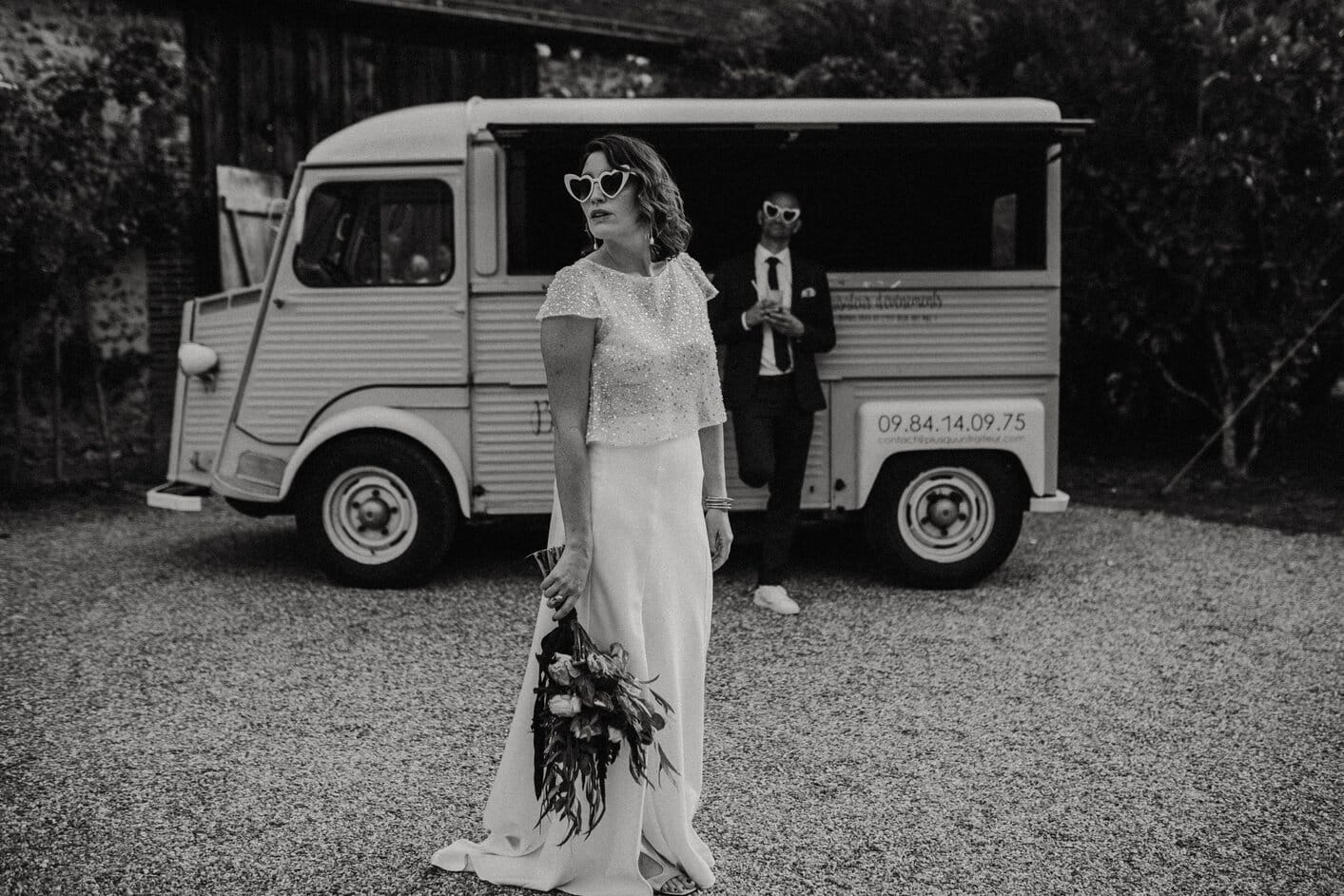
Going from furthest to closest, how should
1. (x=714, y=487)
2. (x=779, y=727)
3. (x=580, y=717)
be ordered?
(x=779, y=727) < (x=714, y=487) < (x=580, y=717)

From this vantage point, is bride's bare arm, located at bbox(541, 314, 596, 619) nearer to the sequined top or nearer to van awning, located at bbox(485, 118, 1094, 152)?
the sequined top

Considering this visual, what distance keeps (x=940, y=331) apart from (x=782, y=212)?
1.17 m

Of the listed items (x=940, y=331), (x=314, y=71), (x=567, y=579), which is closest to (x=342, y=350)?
(x=940, y=331)

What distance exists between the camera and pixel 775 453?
664 cm

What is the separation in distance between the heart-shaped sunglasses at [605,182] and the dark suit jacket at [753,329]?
10.8 ft

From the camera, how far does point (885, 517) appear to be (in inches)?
274

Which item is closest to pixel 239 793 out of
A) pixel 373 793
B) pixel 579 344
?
pixel 373 793

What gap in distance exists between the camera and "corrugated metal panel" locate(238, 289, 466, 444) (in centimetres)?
680

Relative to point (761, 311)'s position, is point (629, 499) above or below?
below

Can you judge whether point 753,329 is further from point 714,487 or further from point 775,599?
point 714,487

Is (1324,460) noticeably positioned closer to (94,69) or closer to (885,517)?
(885,517)

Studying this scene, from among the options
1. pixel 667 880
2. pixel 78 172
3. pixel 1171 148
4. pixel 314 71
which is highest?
pixel 314 71

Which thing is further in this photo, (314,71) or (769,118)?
(314,71)

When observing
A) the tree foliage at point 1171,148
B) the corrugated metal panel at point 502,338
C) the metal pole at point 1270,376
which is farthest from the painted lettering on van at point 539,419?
the tree foliage at point 1171,148
